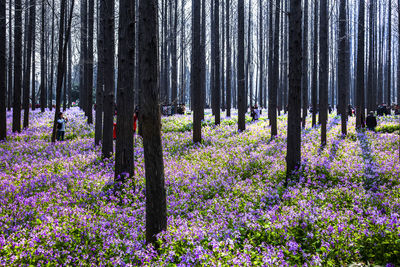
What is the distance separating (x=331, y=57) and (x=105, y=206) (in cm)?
4865

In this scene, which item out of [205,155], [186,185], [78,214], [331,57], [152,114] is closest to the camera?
[152,114]

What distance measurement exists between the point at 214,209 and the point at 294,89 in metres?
4.76

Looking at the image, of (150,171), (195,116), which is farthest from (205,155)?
(150,171)

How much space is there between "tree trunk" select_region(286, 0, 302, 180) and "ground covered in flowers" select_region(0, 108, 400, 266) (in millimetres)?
509

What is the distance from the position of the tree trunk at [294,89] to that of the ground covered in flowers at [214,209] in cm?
51

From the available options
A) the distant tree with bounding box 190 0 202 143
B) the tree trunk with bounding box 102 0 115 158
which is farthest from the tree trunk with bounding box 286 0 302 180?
the tree trunk with bounding box 102 0 115 158

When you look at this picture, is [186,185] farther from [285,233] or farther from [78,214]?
[285,233]

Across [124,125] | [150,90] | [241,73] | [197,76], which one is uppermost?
[241,73]

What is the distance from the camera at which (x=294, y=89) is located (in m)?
9.23

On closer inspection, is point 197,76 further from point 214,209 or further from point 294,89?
point 214,209

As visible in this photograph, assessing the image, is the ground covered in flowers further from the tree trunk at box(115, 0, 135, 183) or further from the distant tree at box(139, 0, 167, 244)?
the distant tree at box(139, 0, 167, 244)

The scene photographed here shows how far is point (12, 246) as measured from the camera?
16.5ft

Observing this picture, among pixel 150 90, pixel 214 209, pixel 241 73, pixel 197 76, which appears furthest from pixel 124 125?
pixel 241 73

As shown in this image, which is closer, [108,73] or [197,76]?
[108,73]
